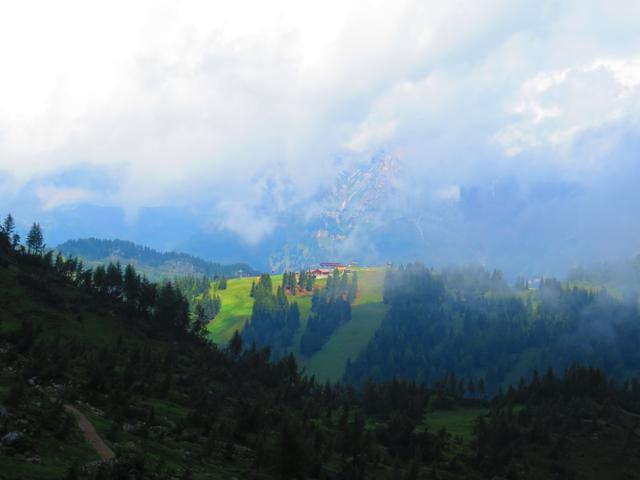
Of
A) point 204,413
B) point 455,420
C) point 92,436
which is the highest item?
point 92,436

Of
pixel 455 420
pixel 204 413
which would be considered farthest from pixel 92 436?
pixel 455 420

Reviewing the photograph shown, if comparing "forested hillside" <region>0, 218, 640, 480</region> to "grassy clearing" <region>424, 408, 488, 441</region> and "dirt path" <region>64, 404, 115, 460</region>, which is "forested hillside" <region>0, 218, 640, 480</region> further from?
"grassy clearing" <region>424, 408, 488, 441</region>

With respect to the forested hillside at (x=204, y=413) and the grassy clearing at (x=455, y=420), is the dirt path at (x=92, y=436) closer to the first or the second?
the forested hillside at (x=204, y=413)

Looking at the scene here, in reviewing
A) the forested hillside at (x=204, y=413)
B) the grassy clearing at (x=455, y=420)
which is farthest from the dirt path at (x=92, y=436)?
the grassy clearing at (x=455, y=420)

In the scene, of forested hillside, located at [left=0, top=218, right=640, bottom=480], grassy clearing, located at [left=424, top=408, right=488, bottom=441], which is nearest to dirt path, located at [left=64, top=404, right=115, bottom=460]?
forested hillside, located at [left=0, top=218, right=640, bottom=480]

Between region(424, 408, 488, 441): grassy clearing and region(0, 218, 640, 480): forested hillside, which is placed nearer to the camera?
region(0, 218, 640, 480): forested hillside

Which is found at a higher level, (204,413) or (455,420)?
(204,413)

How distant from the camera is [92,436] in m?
50.0

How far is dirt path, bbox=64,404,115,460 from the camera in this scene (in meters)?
46.3

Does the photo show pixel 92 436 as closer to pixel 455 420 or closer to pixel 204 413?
pixel 204 413

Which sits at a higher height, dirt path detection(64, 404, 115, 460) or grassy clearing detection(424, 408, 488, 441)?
dirt path detection(64, 404, 115, 460)

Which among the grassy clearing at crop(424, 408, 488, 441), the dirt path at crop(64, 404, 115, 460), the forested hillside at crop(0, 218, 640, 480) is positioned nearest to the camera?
the dirt path at crop(64, 404, 115, 460)

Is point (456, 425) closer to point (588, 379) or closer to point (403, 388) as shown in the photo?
point (403, 388)

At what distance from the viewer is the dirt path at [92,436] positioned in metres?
46.3
